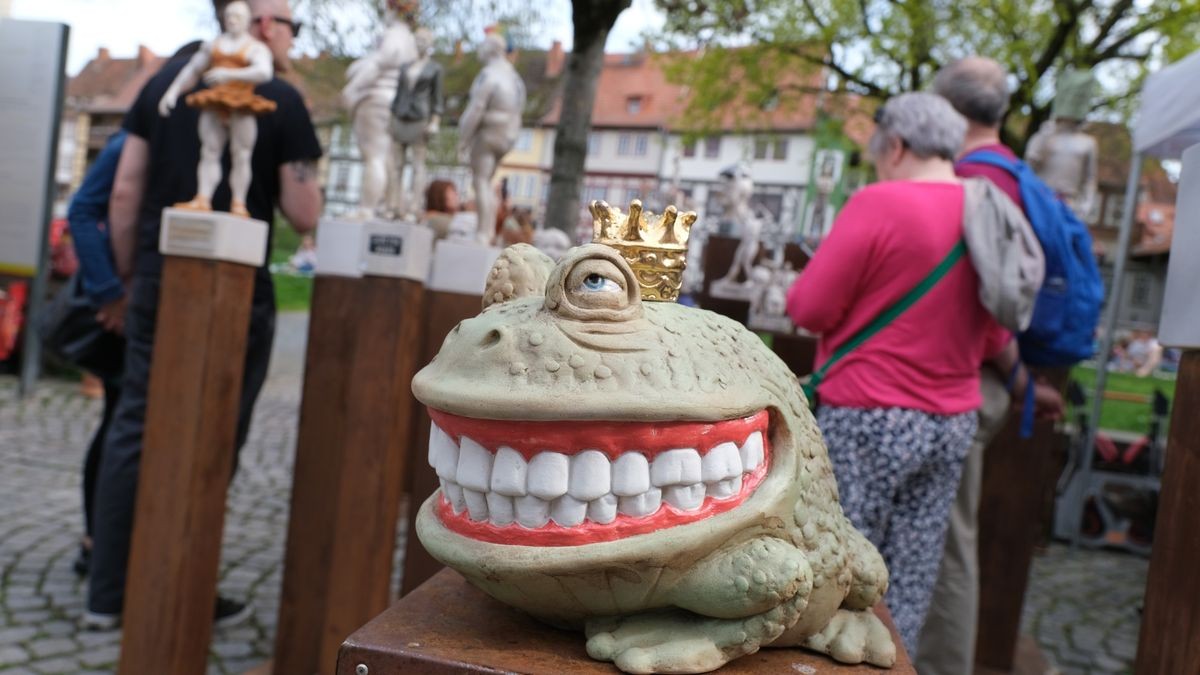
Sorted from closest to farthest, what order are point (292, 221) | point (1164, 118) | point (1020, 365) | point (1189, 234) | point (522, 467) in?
point (522, 467) → point (1189, 234) → point (1020, 365) → point (292, 221) → point (1164, 118)

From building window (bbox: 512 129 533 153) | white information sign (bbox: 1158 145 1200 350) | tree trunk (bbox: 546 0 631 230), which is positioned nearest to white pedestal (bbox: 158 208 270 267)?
white information sign (bbox: 1158 145 1200 350)

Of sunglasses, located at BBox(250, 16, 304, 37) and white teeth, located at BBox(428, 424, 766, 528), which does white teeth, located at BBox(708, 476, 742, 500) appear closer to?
white teeth, located at BBox(428, 424, 766, 528)

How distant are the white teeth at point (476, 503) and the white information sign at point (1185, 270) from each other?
4.08ft

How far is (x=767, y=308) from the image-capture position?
23.6 ft

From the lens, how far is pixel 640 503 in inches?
A: 53.2

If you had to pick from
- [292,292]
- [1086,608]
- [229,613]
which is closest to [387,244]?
[229,613]

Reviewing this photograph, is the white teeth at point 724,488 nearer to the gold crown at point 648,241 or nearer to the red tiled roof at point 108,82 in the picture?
the gold crown at point 648,241

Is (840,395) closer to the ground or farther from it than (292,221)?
closer to the ground

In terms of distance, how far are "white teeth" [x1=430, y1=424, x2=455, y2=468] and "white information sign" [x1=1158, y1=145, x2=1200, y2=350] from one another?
4.21ft

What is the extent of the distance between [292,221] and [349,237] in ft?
1.43

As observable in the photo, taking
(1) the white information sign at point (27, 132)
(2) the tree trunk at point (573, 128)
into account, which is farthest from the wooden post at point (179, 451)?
(1) the white information sign at point (27, 132)

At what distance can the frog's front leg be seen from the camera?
53.5 inches

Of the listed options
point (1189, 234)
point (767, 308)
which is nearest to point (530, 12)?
point (767, 308)

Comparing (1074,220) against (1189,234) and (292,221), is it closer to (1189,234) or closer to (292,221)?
(1189,234)
